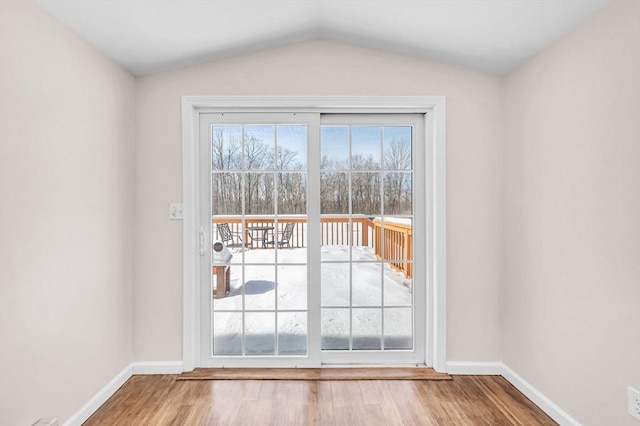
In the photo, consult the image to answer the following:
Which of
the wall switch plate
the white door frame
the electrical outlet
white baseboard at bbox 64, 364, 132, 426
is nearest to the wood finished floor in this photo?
white baseboard at bbox 64, 364, 132, 426

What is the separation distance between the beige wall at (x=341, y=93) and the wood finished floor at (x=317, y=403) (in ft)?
0.93

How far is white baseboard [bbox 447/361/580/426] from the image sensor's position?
2084 millimetres

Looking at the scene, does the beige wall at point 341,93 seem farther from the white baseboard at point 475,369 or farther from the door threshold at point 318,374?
the door threshold at point 318,374

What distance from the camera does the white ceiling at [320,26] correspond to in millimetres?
1916

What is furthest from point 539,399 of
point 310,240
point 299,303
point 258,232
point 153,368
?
point 153,368

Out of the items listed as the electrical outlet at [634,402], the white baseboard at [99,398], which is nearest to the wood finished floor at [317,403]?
the white baseboard at [99,398]

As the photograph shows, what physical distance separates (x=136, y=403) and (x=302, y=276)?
4.46 feet

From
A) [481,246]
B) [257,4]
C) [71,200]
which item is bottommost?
[481,246]

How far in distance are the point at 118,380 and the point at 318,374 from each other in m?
1.38

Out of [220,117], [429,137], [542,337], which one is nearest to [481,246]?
[542,337]

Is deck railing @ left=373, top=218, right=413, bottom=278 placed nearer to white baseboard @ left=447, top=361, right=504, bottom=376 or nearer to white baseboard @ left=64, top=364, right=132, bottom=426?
white baseboard @ left=447, top=361, right=504, bottom=376

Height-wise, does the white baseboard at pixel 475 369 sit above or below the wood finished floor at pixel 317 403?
above

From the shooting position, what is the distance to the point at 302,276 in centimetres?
281

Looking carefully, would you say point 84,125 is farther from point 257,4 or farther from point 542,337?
point 542,337
